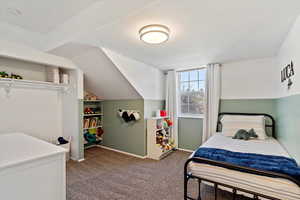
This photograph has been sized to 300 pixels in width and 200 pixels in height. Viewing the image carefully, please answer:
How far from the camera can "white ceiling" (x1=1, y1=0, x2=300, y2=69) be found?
4.51 ft

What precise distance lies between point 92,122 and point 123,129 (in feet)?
3.02

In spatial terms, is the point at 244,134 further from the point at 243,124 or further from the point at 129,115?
the point at 129,115

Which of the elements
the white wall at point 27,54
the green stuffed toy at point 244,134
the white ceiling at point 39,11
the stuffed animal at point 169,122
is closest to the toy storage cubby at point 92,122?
the white wall at point 27,54

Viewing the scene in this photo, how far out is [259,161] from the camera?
1452 millimetres

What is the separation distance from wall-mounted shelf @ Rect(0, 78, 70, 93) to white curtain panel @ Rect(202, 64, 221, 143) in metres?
3.14

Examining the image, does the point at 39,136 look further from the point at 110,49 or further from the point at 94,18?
the point at 94,18

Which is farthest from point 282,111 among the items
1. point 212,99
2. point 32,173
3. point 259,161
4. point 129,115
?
point 32,173

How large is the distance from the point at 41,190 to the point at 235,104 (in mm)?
3458

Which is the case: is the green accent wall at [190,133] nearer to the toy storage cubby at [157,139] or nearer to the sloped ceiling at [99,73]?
the toy storage cubby at [157,139]

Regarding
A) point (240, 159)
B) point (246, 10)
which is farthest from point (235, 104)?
point (246, 10)

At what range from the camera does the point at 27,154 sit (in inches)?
49.7

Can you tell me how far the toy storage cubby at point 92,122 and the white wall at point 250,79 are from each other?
3.27 meters

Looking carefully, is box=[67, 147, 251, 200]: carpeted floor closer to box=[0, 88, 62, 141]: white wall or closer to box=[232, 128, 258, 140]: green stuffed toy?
box=[0, 88, 62, 141]: white wall

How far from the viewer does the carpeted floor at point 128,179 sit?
76.4 inches
